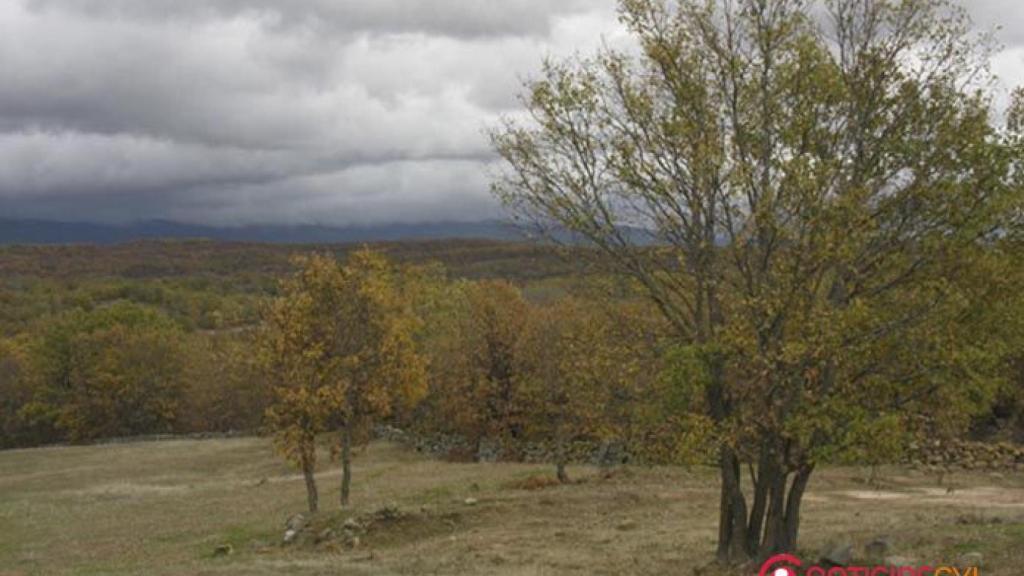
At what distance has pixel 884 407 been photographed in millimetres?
15953

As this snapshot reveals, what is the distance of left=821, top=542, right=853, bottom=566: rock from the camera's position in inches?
656

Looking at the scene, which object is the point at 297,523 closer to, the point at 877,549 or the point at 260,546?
the point at 260,546

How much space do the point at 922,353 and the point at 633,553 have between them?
8.35 m

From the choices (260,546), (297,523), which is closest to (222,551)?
(260,546)

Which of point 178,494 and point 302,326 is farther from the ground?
point 302,326

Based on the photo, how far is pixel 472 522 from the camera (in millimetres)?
27031

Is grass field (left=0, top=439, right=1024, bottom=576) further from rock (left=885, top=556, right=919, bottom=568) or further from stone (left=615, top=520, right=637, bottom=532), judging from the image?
rock (left=885, top=556, right=919, bottom=568)

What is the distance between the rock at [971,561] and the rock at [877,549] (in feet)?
4.07

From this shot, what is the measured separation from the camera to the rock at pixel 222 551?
24.7 metres

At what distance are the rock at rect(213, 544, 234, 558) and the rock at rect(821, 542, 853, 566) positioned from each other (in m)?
15.3

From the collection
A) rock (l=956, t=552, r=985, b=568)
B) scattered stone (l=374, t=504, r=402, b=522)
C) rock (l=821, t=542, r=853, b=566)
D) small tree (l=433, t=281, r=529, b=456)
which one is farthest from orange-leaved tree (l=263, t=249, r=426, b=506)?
small tree (l=433, t=281, r=529, b=456)

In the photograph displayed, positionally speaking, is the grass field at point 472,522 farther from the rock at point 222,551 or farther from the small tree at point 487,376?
the small tree at point 487,376

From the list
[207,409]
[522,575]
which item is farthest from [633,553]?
[207,409]

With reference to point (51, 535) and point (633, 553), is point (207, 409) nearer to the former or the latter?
point (51, 535)
